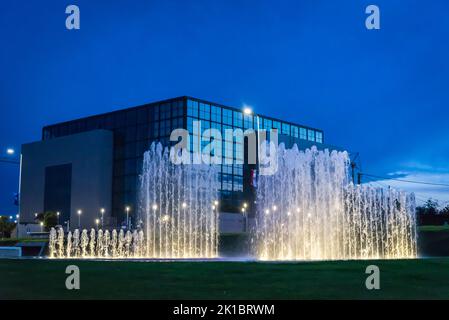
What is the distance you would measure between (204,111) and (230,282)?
176 feet

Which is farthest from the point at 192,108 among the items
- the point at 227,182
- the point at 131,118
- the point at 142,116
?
the point at 227,182

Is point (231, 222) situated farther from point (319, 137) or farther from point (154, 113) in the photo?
point (319, 137)

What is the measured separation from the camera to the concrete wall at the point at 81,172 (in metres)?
68.8

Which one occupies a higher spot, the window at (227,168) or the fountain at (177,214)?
the window at (227,168)

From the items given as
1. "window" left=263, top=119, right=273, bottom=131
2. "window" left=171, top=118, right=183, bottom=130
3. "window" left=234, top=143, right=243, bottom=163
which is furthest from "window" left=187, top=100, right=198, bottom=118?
"window" left=263, top=119, right=273, bottom=131

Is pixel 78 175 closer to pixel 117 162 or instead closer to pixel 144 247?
pixel 117 162

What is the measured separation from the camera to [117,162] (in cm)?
6994

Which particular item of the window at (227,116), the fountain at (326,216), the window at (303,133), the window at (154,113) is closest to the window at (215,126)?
the window at (227,116)

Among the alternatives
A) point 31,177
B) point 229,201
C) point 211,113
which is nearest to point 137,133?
point 211,113

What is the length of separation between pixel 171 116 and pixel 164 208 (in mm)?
20352

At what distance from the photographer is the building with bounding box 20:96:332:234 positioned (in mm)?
65938

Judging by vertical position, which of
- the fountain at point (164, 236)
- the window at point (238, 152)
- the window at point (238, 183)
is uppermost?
the window at point (238, 152)

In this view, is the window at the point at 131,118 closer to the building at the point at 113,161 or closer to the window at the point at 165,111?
the building at the point at 113,161
